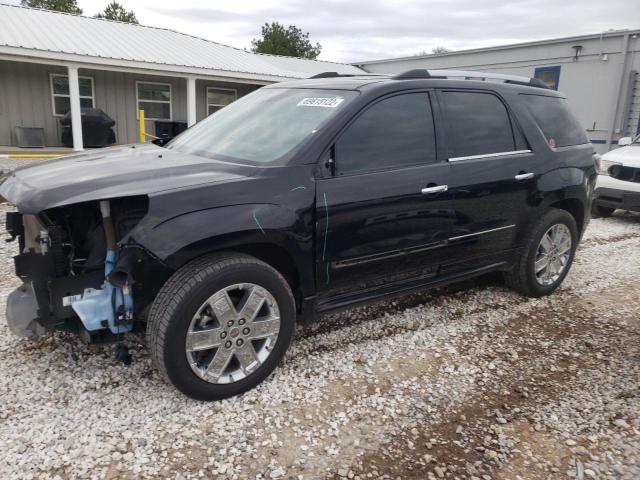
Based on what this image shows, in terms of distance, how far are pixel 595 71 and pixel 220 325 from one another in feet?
52.0

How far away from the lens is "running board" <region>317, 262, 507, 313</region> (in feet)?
10.9

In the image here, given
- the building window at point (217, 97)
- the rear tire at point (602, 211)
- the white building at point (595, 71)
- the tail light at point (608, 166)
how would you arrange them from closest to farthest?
the tail light at point (608, 166)
the rear tire at point (602, 211)
the white building at point (595, 71)
the building window at point (217, 97)

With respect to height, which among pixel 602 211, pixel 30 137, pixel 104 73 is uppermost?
pixel 104 73

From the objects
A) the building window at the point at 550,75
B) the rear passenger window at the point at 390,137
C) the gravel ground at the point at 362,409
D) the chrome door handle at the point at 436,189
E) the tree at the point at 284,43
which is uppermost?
the tree at the point at 284,43

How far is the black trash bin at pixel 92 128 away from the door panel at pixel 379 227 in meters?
13.8

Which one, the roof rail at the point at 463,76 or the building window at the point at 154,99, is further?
the building window at the point at 154,99

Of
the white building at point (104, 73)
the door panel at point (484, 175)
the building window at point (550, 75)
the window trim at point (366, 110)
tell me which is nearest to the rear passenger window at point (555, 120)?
the door panel at point (484, 175)

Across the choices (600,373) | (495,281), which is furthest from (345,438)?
(495,281)

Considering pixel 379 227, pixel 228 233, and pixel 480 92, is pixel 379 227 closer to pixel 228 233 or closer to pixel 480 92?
pixel 228 233

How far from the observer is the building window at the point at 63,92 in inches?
594

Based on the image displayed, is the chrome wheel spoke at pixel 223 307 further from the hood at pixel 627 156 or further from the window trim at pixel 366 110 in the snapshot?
the hood at pixel 627 156

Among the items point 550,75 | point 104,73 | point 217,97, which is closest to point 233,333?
point 104,73

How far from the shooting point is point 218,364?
2.85 metres

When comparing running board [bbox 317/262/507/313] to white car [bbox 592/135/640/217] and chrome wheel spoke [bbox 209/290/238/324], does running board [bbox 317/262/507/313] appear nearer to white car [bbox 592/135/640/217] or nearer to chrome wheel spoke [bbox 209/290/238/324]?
chrome wheel spoke [bbox 209/290/238/324]
